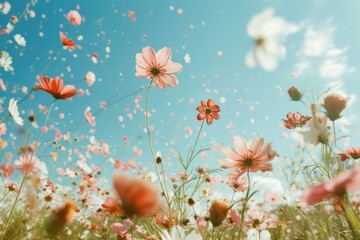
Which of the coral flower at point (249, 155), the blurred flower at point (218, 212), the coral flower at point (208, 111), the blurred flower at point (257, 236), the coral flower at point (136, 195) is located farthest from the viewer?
the coral flower at point (208, 111)

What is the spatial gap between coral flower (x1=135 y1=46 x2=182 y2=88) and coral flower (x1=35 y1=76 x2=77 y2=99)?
26cm

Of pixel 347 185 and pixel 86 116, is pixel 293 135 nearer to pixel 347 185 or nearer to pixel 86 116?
pixel 347 185

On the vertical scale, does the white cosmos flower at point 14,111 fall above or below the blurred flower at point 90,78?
below

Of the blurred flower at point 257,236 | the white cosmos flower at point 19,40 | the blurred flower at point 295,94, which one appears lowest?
the blurred flower at point 257,236

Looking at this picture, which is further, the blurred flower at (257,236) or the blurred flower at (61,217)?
the blurred flower at (257,236)

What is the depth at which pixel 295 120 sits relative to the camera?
3.79ft

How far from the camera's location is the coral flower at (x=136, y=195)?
11.1 inches

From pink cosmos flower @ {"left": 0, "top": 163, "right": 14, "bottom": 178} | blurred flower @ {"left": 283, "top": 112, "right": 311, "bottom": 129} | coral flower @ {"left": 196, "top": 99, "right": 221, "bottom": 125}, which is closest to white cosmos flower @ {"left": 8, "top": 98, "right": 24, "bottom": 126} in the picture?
pink cosmos flower @ {"left": 0, "top": 163, "right": 14, "bottom": 178}

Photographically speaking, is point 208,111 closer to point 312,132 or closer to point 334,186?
point 312,132

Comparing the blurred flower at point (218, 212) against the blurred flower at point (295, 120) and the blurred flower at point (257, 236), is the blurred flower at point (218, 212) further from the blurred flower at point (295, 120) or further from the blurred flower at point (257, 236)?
the blurred flower at point (295, 120)

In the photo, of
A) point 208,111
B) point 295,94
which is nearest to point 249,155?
point 295,94

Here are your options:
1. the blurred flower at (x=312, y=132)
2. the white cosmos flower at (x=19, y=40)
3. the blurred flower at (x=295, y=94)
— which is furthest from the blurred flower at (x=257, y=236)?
the white cosmos flower at (x=19, y=40)

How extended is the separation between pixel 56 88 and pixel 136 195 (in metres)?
0.95

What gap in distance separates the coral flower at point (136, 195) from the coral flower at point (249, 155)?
0.51 metres
